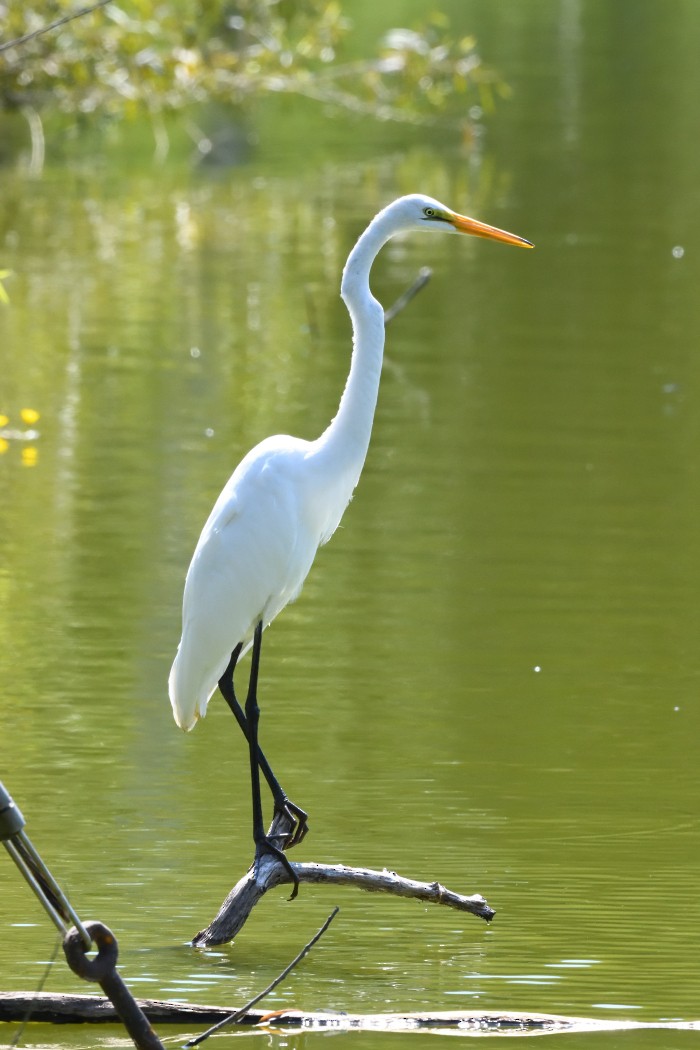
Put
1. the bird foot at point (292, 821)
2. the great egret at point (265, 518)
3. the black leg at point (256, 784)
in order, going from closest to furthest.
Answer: the black leg at point (256, 784) → the bird foot at point (292, 821) → the great egret at point (265, 518)

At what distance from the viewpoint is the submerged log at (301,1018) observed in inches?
156

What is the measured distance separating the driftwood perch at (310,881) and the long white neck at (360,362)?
1.09m

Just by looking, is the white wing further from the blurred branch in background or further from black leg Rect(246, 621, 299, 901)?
the blurred branch in background

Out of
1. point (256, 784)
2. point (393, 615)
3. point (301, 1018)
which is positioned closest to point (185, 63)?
point (393, 615)

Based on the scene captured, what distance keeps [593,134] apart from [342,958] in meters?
20.8

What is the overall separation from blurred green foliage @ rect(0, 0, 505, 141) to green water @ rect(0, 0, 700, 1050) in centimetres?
133

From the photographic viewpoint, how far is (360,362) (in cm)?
506

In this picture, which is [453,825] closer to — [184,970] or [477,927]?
[477,927]

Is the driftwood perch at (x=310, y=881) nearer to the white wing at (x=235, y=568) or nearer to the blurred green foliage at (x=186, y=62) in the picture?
the white wing at (x=235, y=568)

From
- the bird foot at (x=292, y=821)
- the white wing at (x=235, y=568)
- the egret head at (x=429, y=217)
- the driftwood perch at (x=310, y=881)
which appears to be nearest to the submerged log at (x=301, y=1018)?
the driftwood perch at (x=310, y=881)

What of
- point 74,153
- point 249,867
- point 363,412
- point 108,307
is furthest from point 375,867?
point 74,153

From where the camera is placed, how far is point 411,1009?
4.30 metres

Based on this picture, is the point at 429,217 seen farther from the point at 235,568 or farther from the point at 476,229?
the point at 235,568

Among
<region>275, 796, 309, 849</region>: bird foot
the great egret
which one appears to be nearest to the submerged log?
<region>275, 796, 309, 849</region>: bird foot
